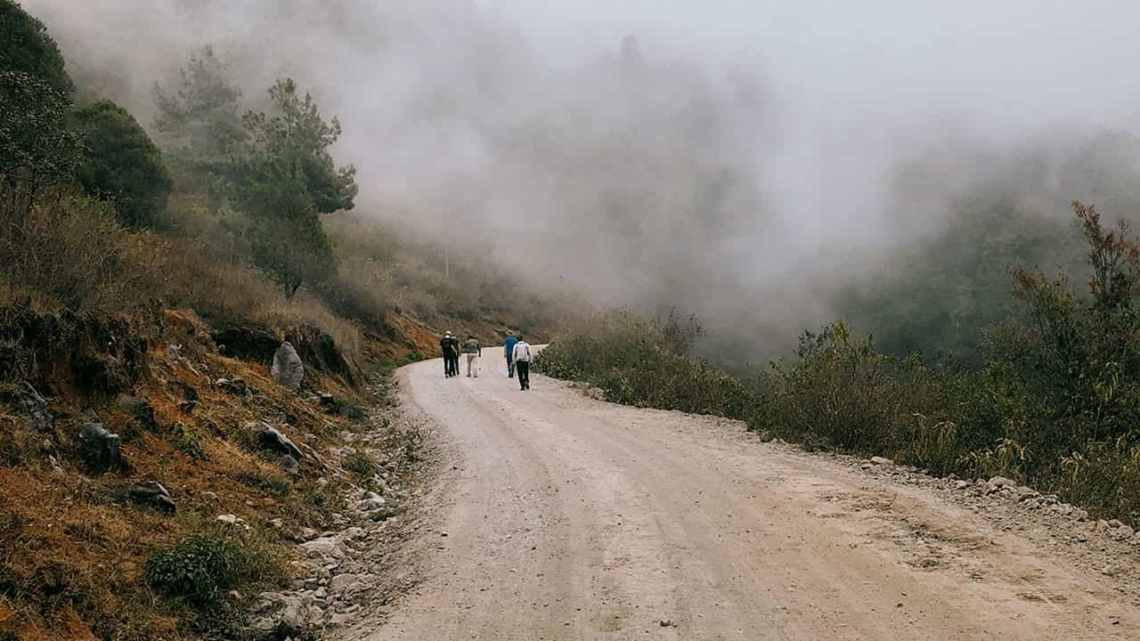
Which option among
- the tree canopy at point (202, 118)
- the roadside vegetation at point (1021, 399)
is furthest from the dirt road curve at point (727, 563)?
the tree canopy at point (202, 118)

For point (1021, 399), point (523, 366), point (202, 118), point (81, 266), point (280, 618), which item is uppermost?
point (202, 118)

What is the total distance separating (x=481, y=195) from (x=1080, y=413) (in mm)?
87285

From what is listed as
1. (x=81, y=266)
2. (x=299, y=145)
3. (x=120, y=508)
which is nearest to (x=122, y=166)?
(x=81, y=266)

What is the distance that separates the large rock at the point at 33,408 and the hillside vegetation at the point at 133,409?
21 mm

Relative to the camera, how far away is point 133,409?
7844 millimetres

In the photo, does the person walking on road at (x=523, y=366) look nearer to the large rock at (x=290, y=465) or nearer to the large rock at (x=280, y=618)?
the large rock at (x=290, y=465)

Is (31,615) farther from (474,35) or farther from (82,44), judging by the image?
(474,35)

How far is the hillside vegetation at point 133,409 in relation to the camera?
5164 millimetres

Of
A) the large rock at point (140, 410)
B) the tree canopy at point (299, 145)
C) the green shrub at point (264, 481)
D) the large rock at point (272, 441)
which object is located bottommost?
the green shrub at point (264, 481)

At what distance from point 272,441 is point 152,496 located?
10.9 ft

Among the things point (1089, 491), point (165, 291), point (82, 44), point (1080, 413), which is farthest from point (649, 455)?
point (82, 44)

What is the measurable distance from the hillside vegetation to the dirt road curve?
5.31 ft

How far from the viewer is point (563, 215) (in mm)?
93875

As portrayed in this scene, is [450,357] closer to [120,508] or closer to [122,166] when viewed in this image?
[122,166]
